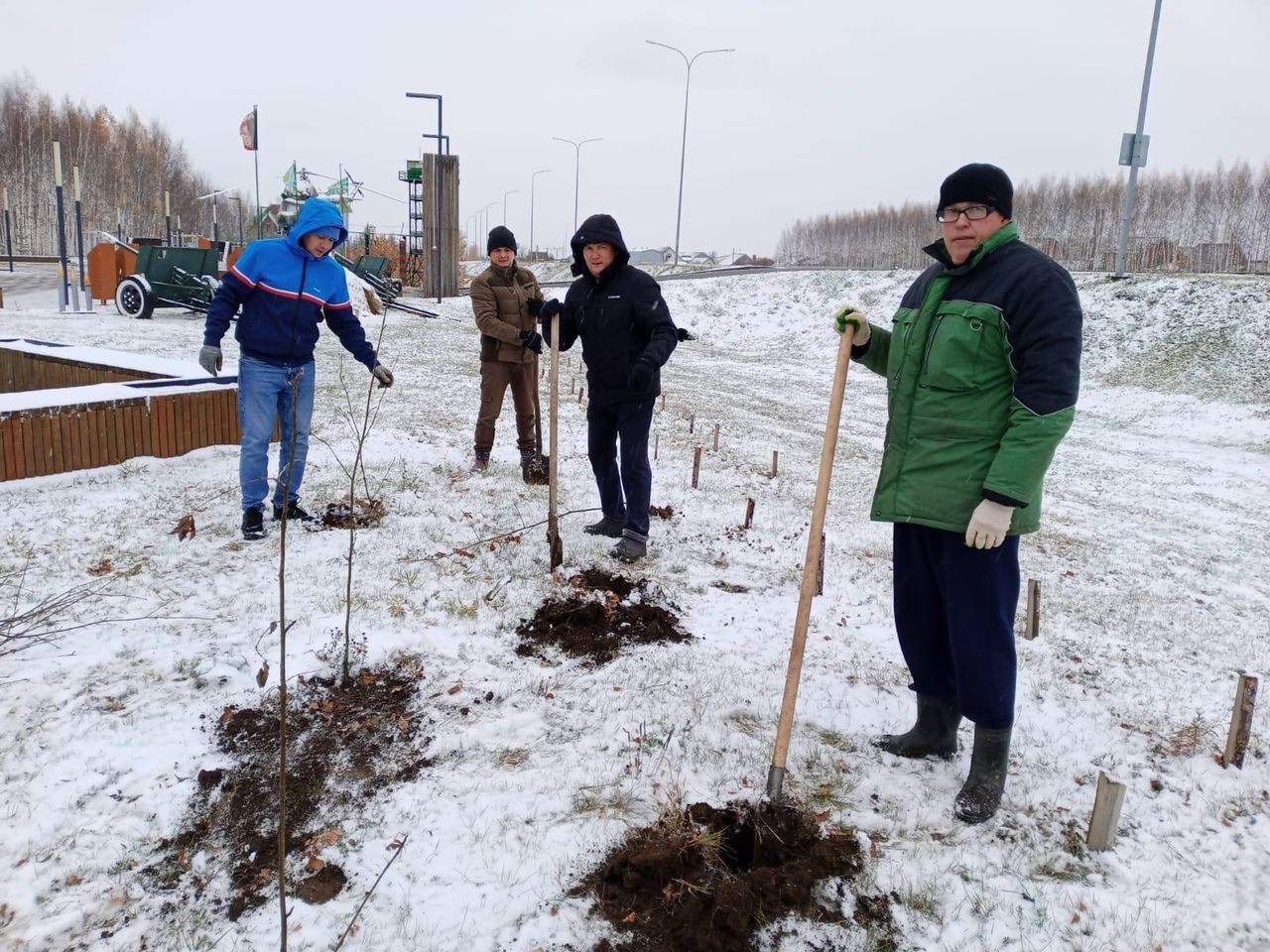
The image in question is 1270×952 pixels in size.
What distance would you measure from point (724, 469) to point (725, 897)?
5908 millimetres

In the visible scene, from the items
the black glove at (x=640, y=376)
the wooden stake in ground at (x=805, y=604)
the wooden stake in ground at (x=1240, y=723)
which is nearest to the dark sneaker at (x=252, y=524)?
the black glove at (x=640, y=376)

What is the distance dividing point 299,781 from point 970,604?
2.29 metres

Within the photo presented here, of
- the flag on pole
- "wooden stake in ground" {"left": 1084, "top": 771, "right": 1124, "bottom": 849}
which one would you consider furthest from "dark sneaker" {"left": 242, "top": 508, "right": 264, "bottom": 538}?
the flag on pole

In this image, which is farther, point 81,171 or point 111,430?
point 81,171

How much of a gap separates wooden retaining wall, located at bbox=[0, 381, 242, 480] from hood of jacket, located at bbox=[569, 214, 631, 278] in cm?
367

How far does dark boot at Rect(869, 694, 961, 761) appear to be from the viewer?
9.33 ft

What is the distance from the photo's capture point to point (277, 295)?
438cm

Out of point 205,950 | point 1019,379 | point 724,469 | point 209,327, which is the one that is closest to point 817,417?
point 724,469

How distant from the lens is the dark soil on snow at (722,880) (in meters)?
2.06

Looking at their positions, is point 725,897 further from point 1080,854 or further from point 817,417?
point 817,417

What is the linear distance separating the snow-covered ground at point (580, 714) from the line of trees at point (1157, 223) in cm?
3049

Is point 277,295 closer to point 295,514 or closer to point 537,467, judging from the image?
point 295,514

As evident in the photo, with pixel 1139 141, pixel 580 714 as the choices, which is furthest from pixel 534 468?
pixel 1139 141

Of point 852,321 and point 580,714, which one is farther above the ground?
point 852,321
